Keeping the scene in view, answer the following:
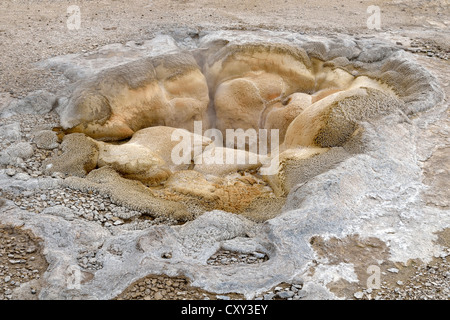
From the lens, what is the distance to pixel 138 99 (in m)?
4.25

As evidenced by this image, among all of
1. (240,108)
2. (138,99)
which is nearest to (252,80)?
(240,108)

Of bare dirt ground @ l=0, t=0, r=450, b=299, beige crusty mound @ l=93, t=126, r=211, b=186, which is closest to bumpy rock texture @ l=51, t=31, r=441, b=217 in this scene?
beige crusty mound @ l=93, t=126, r=211, b=186

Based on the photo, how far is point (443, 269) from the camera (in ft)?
7.61

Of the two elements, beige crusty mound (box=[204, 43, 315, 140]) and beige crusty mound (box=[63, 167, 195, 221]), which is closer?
beige crusty mound (box=[63, 167, 195, 221])

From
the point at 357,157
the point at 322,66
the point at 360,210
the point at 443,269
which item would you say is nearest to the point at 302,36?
the point at 322,66

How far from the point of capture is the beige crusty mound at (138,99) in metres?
3.91

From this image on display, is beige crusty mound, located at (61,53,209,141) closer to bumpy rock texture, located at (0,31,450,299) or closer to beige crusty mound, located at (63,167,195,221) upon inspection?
bumpy rock texture, located at (0,31,450,299)

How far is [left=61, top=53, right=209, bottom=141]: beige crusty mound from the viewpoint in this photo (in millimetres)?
3914

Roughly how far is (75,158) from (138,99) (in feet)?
3.33

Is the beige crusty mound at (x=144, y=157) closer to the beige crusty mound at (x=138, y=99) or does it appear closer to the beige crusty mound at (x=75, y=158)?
the beige crusty mound at (x=75, y=158)

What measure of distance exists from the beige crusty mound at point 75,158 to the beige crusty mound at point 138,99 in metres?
0.21

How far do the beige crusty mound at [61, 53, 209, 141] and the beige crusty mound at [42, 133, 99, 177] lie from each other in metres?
0.21

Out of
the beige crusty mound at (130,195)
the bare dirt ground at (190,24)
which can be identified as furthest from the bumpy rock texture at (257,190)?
the bare dirt ground at (190,24)

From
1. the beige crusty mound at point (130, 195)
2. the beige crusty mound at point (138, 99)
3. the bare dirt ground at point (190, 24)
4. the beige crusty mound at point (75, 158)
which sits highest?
the bare dirt ground at point (190, 24)
